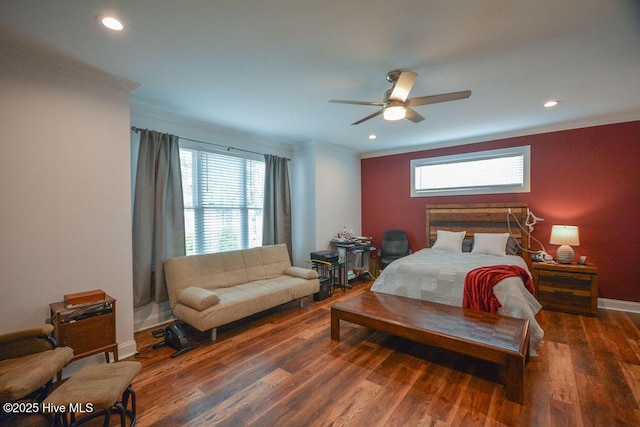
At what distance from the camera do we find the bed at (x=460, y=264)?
8.65 feet

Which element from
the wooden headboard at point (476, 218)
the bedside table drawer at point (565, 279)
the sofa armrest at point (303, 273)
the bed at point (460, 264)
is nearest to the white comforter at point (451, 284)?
the bed at point (460, 264)

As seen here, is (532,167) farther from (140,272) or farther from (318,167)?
(140,272)

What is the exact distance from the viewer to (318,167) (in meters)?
4.91

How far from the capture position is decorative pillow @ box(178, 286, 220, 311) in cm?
279

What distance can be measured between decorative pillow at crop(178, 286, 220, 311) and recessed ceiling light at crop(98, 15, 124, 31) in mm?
2321

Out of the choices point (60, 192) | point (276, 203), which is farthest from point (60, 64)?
point (276, 203)

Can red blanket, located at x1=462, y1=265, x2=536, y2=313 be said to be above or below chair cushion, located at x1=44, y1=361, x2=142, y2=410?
above

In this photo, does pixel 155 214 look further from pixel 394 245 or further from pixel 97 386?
pixel 394 245

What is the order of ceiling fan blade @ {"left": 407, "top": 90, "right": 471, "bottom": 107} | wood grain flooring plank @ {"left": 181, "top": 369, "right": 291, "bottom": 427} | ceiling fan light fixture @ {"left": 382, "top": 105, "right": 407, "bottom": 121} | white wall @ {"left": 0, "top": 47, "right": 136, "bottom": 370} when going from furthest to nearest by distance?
ceiling fan light fixture @ {"left": 382, "top": 105, "right": 407, "bottom": 121}
ceiling fan blade @ {"left": 407, "top": 90, "right": 471, "bottom": 107}
white wall @ {"left": 0, "top": 47, "right": 136, "bottom": 370}
wood grain flooring plank @ {"left": 181, "top": 369, "right": 291, "bottom": 427}

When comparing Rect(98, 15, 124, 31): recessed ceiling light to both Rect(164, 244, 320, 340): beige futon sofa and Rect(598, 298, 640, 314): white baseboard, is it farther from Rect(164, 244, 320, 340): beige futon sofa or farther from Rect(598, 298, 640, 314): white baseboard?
Rect(598, 298, 640, 314): white baseboard

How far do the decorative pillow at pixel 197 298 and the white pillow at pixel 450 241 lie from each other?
3468mm

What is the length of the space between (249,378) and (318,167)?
137 inches

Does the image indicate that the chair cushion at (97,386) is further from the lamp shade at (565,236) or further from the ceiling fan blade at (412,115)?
the lamp shade at (565,236)

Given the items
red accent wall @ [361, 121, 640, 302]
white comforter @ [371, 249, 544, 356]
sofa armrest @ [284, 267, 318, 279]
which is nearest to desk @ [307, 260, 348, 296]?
sofa armrest @ [284, 267, 318, 279]
